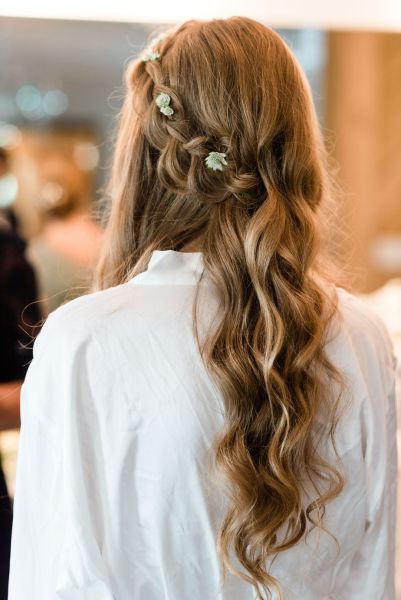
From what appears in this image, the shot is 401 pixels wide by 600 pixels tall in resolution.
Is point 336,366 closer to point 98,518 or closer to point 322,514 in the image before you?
point 322,514

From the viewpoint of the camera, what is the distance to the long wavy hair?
0.86 m

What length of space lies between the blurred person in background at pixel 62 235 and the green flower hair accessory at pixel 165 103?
53.7 inches

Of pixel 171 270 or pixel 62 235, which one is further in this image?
pixel 62 235

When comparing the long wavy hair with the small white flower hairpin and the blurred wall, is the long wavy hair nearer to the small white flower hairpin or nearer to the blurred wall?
the small white flower hairpin

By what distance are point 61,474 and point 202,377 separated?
21cm

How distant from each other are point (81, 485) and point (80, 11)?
4.70 feet

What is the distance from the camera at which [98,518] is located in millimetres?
876

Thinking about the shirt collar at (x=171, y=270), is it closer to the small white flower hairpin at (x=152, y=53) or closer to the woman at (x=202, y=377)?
the woman at (x=202, y=377)

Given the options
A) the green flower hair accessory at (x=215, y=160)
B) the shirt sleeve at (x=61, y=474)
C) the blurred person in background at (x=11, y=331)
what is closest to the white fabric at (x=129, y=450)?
the shirt sleeve at (x=61, y=474)

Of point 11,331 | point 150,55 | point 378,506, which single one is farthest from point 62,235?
point 378,506

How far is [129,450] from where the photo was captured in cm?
85

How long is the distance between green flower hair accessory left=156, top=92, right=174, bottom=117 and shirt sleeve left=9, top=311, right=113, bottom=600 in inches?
10.7

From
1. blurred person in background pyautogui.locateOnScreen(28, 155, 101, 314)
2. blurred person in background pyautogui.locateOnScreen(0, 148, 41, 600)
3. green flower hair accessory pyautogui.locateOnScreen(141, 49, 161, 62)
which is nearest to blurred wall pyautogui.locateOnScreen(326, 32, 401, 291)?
blurred person in background pyautogui.locateOnScreen(28, 155, 101, 314)

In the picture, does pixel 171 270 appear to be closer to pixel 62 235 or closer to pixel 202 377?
pixel 202 377
